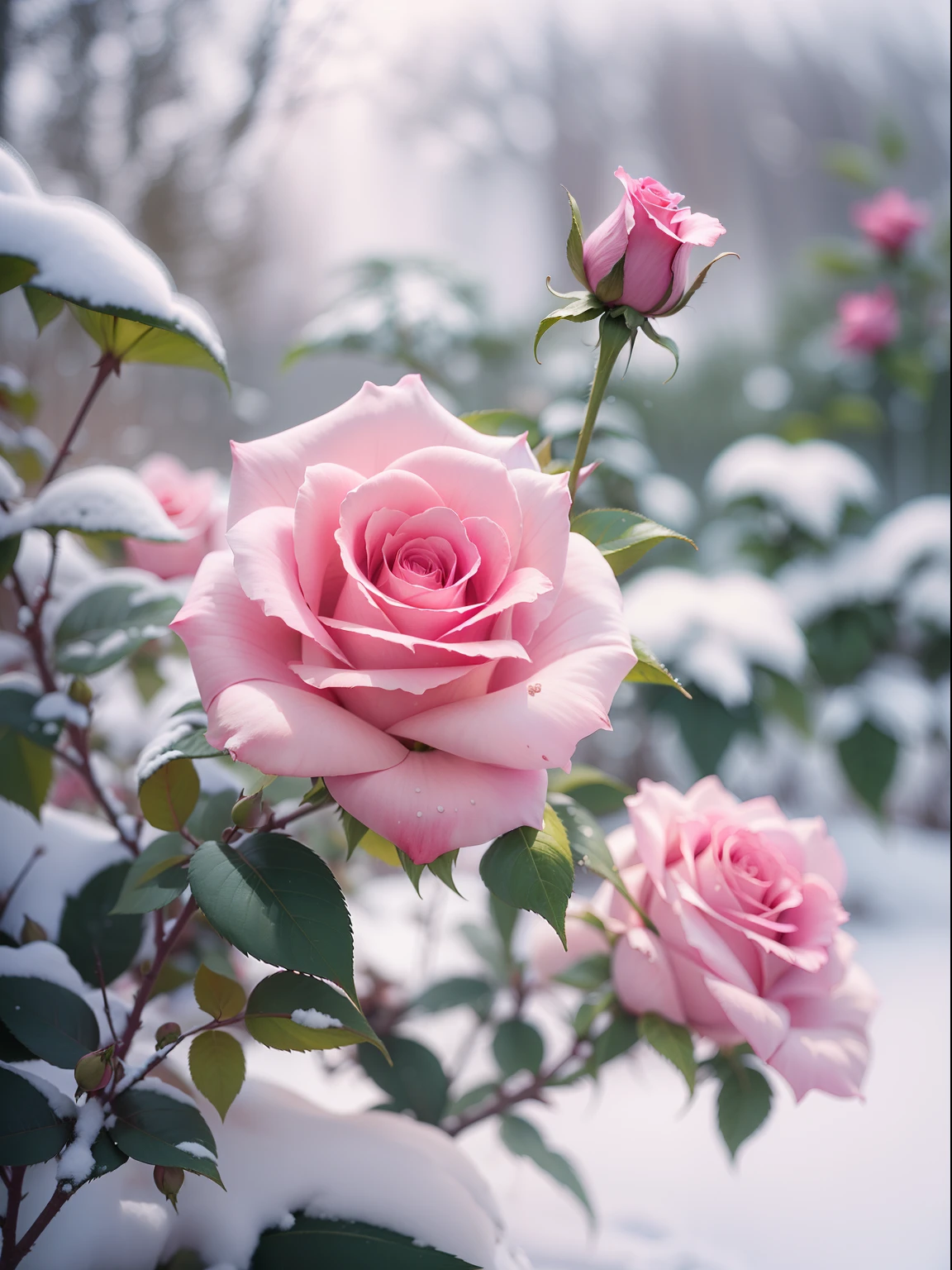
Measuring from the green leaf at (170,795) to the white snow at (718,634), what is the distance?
0.35m

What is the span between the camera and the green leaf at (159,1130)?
0.53 feet

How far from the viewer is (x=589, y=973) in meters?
0.25

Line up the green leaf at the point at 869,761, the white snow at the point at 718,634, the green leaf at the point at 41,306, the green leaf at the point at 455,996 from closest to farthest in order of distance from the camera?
the green leaf at the point at 41,306, the green leaf at the point at 455,996, the white snow at the point at 718,634, the green leaf at the point at 869,761

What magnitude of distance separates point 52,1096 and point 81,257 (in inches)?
7.3

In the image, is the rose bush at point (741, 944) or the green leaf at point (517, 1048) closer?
the rose bush at point (741, 944)

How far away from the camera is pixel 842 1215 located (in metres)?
0.34

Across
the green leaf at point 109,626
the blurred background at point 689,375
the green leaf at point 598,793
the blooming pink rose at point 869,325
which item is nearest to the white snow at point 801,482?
the blurred background at point 689,375

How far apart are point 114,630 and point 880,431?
0.98 m

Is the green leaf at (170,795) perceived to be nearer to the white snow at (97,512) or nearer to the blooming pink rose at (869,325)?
the white snow at (97,512)

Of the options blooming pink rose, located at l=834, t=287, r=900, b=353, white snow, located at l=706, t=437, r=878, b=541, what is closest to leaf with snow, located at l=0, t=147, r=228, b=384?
white snow, located at l=706, t=437, r=878, b=541

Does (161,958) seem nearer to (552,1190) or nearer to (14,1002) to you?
(14,1002)

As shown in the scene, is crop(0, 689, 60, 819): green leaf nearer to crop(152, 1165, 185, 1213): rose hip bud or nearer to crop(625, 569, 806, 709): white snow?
crop(152, 1165, 185, 1213): rose hip bud

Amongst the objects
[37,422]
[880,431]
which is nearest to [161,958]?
[37,422]

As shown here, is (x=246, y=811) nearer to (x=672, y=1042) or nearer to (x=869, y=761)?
(x=672, y=1042)
